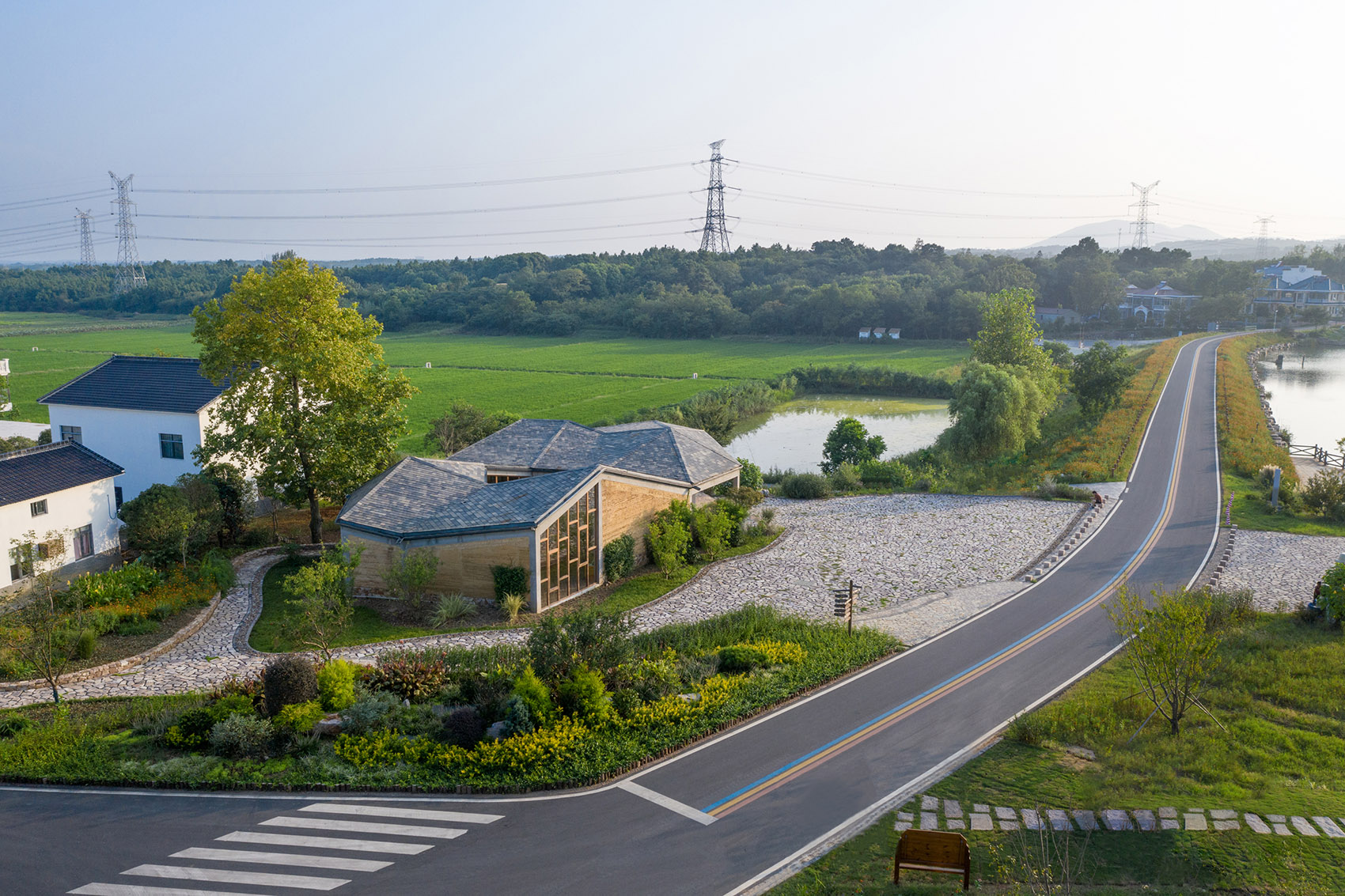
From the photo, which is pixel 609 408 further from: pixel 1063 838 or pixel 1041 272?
pixel 1041 272

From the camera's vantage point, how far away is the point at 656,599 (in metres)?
26.9

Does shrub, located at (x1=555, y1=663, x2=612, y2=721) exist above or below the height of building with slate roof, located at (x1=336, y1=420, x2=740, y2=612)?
below

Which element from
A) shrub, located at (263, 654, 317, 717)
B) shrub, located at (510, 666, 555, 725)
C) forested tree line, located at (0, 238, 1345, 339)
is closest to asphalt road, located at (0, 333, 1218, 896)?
shrub, located at (510, 666, 555, 725)

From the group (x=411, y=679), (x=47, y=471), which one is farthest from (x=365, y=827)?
(x=47, y=471)

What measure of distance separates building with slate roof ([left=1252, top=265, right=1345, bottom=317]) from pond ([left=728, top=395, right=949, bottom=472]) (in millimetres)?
84820

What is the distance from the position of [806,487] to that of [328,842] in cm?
3106

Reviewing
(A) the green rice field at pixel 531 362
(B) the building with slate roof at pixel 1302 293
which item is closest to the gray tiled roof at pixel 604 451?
(A) the green rice field at pixel 531 362

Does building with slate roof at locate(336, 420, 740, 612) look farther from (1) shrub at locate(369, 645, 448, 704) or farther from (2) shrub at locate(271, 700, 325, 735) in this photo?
(2) shrub at locate(271, 700, 325, 735)

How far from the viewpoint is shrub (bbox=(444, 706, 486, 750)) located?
16.3 m

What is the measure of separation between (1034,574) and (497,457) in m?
19.9

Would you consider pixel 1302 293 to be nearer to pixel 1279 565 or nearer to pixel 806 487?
pixel 806 487

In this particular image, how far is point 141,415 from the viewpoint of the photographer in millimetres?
36344

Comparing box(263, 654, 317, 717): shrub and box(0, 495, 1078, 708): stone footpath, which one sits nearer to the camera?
box(263, 654, 317, 717): shrub

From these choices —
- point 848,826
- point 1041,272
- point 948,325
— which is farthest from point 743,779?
point 1041,272
